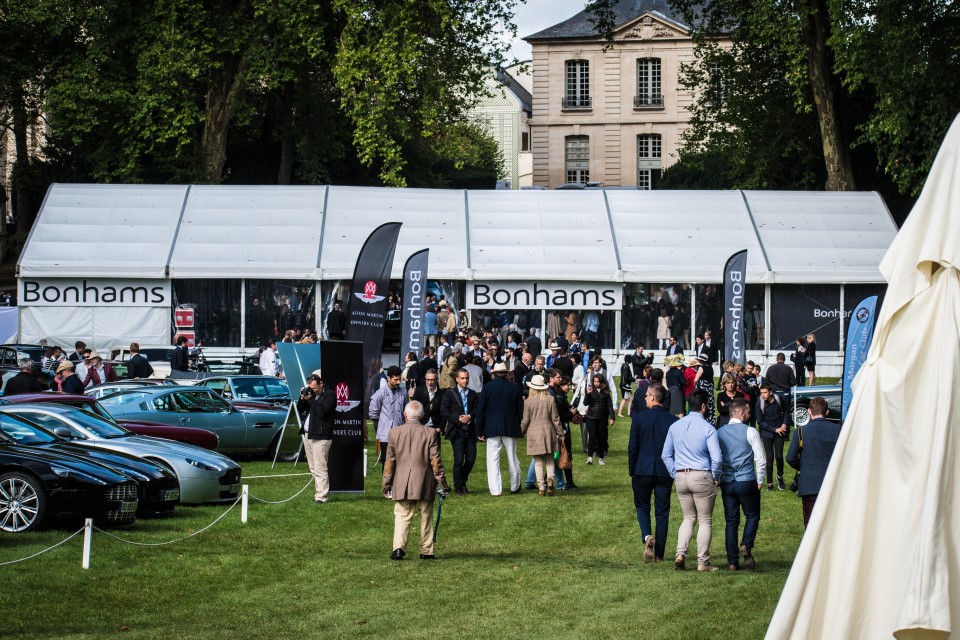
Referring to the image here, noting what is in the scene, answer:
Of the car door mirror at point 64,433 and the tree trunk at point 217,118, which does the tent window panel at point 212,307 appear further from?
the car door mirror at point 64,433

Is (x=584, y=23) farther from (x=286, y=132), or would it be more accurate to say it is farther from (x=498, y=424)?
(x=498, y=424)

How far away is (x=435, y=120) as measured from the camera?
43250 millimetres

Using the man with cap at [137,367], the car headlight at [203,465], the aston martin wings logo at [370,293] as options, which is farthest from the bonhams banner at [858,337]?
the man with cap at [137,367]

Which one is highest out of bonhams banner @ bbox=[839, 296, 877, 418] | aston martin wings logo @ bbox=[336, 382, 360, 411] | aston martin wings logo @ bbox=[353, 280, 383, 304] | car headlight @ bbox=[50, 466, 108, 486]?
aston martin wings logo @ bbox=[353, 280, 383, 304]

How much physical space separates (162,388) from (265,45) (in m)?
24.7

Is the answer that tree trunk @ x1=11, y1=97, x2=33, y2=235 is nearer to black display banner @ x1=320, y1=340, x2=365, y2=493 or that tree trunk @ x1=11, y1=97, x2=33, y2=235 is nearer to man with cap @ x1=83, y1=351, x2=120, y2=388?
man with cap @ x1=83, y1=351, x2=120, y2=388

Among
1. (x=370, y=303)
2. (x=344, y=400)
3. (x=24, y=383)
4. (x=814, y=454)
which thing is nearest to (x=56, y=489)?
(x=344, y=400)

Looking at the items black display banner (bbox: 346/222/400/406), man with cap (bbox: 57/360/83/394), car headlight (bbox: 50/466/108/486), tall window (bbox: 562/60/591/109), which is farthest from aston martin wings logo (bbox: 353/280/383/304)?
tall window (bbox: 562/60/591/109)

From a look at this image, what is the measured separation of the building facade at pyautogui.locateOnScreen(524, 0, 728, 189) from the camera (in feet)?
281

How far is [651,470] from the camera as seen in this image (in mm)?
13672

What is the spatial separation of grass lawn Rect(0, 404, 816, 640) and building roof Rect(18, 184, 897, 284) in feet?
62.5

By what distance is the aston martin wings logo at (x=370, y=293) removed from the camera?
21.5 metres

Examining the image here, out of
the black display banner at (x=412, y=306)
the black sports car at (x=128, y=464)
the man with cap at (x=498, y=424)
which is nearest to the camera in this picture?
the black sports car at (x=128, y=464)

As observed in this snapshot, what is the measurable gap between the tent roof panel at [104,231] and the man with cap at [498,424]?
19050 millimetres
